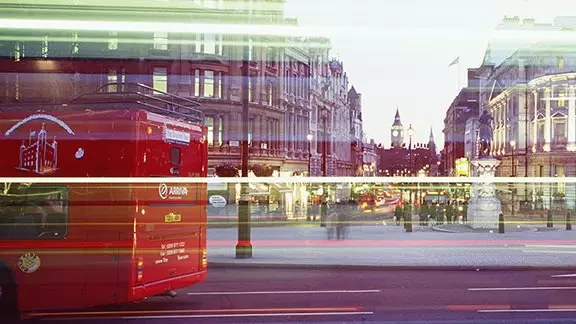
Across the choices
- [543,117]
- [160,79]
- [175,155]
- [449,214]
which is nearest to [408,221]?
[449,214]

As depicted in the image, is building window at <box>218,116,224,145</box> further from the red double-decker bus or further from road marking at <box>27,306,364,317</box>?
the red double-decker bus

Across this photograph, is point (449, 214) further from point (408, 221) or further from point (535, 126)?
point (535, 126)

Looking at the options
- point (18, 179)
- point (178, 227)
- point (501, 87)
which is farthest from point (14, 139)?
point (501, 87)

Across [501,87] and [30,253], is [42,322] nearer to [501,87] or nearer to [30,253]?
[30,253]

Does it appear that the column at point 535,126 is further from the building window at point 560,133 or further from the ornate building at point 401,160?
the ornate building at point 401,160

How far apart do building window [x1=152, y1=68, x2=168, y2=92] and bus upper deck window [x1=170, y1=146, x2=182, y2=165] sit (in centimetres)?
2763

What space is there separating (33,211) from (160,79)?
29212mm

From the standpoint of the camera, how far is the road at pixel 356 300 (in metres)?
10.1

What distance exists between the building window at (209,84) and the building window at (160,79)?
244 centimetres

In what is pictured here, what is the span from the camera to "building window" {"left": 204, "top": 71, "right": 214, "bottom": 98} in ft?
128

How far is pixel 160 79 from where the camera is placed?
3725 centimetres

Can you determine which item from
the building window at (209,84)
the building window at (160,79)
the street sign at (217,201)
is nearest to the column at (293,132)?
the building window at (209,84)

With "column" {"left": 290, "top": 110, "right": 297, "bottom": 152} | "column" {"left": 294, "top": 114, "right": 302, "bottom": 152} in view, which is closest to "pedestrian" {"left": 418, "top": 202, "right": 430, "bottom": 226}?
"column" {"left": 290, "top": 110, "right": 297, "bottom": 152}

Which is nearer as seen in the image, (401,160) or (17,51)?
(17,51)
